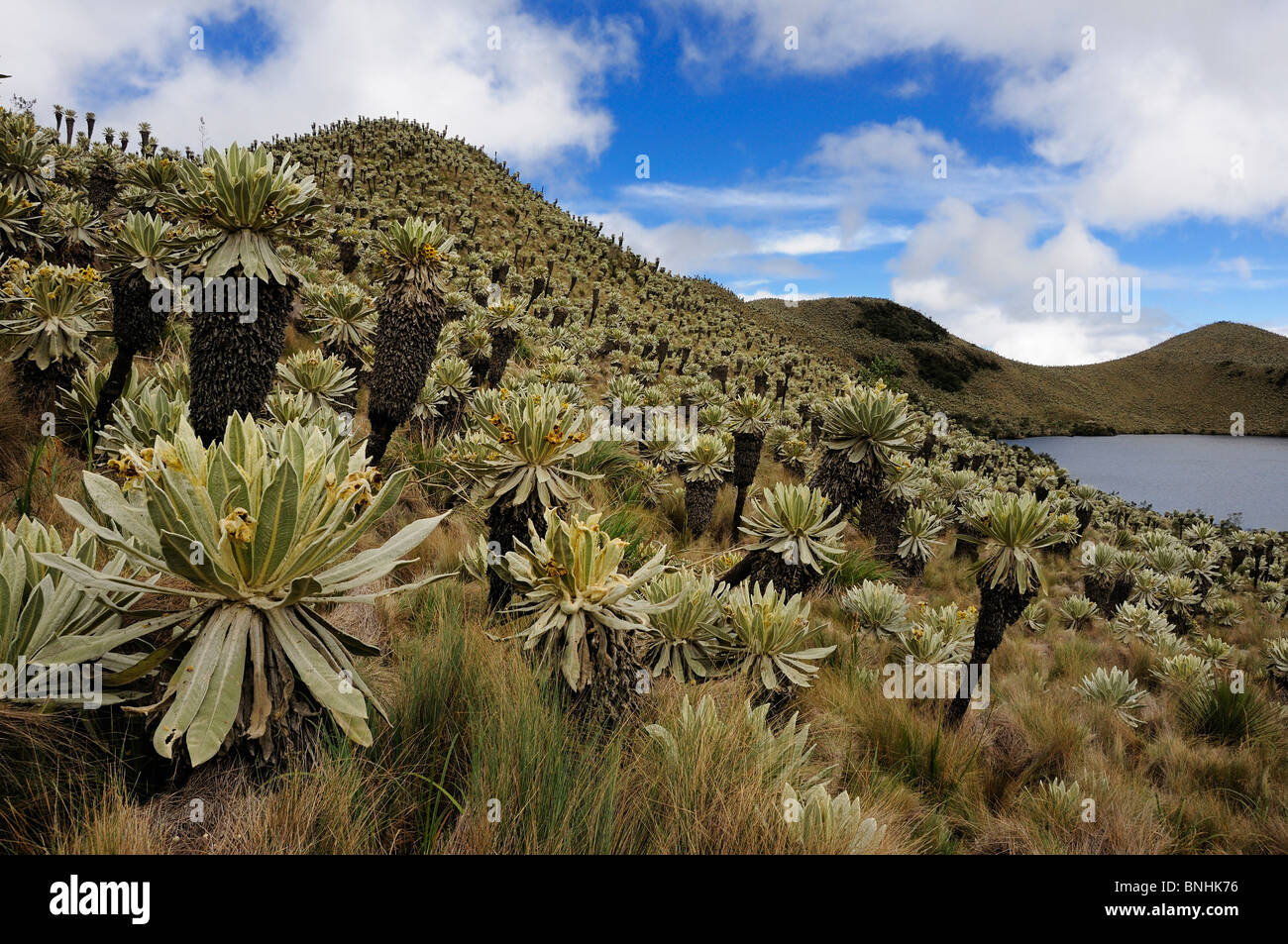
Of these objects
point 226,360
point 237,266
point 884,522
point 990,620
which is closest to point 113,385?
point 226,360

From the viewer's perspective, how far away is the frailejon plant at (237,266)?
3662 millimetres

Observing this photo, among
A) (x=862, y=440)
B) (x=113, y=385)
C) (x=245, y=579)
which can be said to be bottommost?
(x=245, y=579)

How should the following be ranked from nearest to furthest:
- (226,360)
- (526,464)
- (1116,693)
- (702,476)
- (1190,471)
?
(226,360)
(526,464)
(1116,693)
(702,476)
(1190,471)

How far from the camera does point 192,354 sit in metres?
3.86

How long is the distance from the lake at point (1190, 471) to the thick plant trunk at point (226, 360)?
3115 centimetres

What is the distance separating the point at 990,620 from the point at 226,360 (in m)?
6.53

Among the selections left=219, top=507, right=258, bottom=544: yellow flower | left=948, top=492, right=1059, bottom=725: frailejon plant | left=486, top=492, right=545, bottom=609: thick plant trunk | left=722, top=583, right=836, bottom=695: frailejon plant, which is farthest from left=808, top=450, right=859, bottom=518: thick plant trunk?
left=219, top=507, right=258, bottom=544: yellow flower

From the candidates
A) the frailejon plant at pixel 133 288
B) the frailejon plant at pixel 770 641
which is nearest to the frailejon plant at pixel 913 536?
the frailejon plant at pixel 770 641

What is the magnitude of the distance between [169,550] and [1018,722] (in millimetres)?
7255

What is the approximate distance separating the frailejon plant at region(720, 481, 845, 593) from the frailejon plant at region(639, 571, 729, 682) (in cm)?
88

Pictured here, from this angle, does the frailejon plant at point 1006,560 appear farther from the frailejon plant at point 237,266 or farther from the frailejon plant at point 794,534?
the frailejon plant at point 237,266

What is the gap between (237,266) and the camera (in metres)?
3.77

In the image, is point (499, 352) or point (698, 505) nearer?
point (698, 505)

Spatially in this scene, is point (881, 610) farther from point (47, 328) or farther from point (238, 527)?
point (47, 328)
